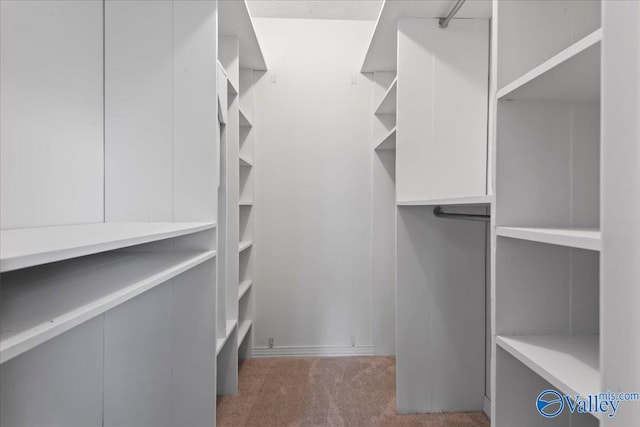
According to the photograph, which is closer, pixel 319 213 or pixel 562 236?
pixel 562 236

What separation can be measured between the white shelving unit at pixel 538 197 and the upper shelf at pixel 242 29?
4.38 feet

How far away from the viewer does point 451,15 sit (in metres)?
1.68

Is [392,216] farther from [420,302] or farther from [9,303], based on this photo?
[9,303]

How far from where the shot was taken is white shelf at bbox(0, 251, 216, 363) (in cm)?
47

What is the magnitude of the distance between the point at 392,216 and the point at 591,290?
1620mm

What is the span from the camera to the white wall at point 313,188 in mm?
2457

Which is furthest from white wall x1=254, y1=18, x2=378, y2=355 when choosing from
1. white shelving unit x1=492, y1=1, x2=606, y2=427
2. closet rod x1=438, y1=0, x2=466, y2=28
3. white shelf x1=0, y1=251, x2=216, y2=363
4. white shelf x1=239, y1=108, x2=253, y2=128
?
white shelving unit x1=492, y1=1, x2=606, y2=427

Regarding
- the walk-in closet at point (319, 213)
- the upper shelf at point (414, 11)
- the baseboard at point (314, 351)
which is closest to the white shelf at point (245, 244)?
the walk-in closet at point (319, 213)

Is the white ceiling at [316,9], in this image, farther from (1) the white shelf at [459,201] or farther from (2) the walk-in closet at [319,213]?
(1) the white shelf at [459,201]

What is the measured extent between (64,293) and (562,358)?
3.55 ft

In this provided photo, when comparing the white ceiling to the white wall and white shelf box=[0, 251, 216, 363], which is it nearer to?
the white wall

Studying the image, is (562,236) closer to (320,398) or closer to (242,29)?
(320,398)

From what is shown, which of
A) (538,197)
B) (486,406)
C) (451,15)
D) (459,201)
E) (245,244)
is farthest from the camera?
(245,244)

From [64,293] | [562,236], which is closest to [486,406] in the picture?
[562,236]
